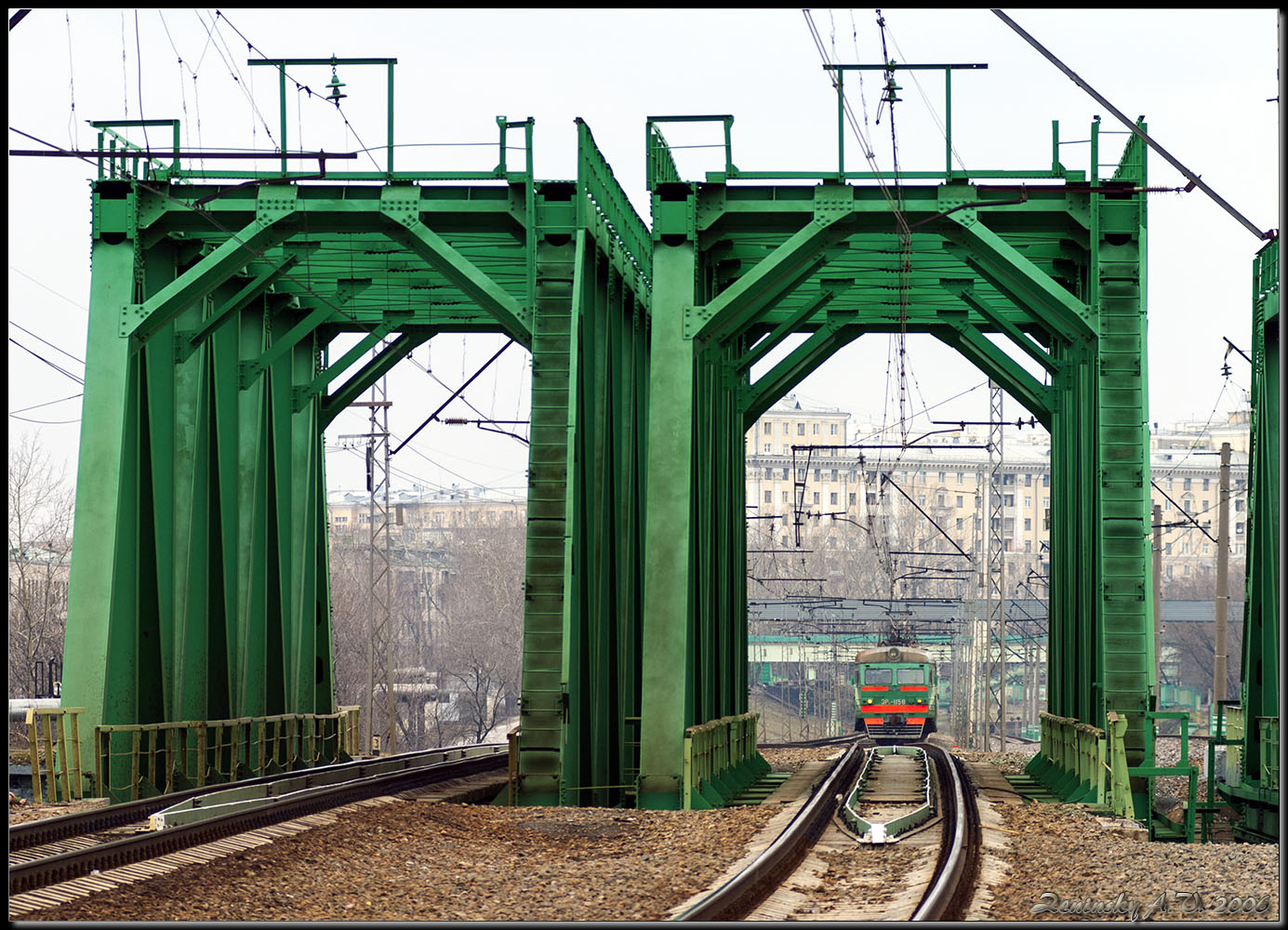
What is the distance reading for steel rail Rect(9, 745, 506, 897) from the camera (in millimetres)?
10102

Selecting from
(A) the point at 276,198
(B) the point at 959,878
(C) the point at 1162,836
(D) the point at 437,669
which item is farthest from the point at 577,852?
(D) the point at 437,669

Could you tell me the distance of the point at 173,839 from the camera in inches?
461

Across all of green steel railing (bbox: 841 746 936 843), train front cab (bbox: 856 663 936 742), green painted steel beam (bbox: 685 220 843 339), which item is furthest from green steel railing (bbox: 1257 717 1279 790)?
train front cab (bbox: 856 663 936 742)

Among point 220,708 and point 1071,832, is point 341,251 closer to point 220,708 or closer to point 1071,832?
point 220,708

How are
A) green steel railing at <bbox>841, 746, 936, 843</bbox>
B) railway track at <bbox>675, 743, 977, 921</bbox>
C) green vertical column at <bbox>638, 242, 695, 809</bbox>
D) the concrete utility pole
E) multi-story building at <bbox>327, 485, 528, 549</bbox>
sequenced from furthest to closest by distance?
multi-story building at <bbox>327, 485, 528, 549</bbox>, the concrete utility pole, green vertical column at <bbox>638, 242, 695, 809</bbox>, green steel railing at <bbox>841, 746, 936, 843</bbox>, railway track at <bbox>675, 743, 977, 921</bbox>

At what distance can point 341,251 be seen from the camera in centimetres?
2280

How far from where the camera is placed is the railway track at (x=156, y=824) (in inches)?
404

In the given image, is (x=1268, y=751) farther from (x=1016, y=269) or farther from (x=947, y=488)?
(x=947, y=488)

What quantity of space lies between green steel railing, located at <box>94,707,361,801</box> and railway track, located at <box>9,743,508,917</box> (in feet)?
4.42

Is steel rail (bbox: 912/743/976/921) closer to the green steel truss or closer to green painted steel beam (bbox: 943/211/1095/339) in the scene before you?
the green steel truss

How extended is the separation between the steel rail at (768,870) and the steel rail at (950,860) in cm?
117

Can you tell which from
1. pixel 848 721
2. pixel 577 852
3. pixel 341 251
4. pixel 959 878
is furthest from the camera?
pixel 848 721

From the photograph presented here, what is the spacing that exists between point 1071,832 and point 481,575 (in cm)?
7974

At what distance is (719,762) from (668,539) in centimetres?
446
